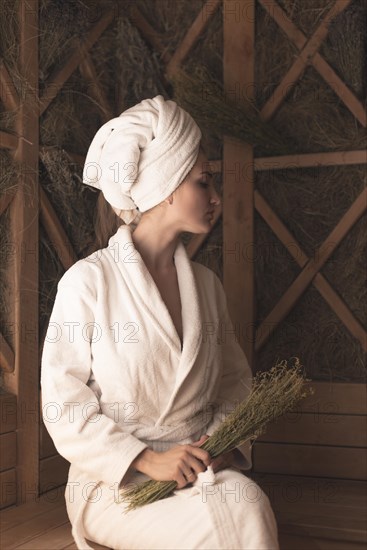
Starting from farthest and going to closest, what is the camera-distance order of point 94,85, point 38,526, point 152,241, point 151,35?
point 151,35
point 94,85
point 38,526
point 152,241

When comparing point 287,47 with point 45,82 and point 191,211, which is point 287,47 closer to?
point 45,82

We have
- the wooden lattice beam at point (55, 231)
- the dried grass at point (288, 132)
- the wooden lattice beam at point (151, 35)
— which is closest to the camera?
the wooden lattice beam at point (55, 231)

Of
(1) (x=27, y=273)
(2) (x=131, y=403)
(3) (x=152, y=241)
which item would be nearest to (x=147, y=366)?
(2) (x=131, y=403)

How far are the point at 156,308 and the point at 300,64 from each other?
1747 millimetres

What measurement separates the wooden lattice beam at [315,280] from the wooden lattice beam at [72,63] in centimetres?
96

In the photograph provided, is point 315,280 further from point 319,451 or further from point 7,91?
point 7,91

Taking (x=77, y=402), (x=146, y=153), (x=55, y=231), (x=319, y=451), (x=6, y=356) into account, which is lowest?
(x=319, y=451)

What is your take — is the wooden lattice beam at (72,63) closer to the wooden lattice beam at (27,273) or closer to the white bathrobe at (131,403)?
the wooden lattice beam at (27,273)

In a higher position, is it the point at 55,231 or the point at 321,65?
the point at 321,65

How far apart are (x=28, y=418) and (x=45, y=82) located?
1.26 meters

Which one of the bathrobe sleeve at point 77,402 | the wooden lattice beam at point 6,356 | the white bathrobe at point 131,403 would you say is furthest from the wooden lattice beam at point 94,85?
the bathrobe sleeve at point 77,402

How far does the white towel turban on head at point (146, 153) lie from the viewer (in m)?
1.97

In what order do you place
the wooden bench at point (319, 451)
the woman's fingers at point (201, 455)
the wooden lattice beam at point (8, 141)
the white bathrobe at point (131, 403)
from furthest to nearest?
the wooden bench at point (319, 451) < the wooden lattice beam at point (8, 141) < the woman's fingers at point (201, 455) < the white bathrobe at point (131, 403)

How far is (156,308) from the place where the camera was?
1939 millimetres
